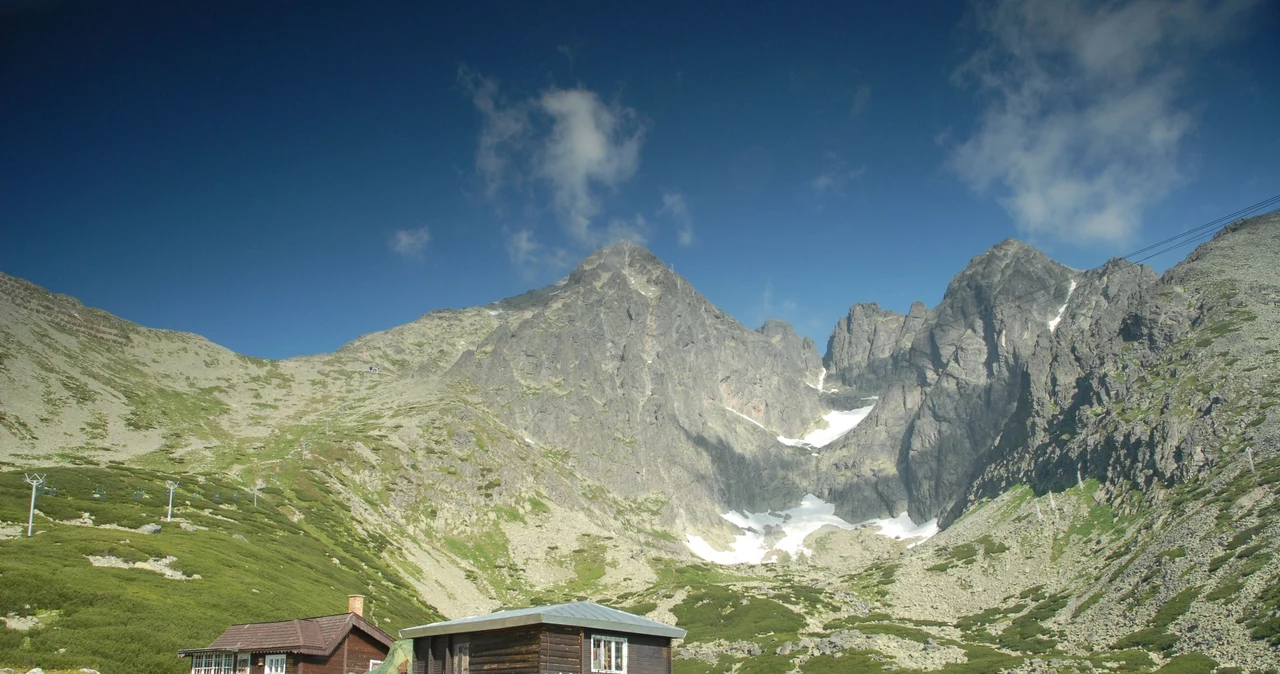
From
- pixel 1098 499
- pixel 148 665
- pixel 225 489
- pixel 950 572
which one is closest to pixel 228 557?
pixel 148 665

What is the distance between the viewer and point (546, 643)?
34031mm

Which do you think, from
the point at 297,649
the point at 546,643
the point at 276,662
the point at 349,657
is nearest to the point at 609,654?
the point at 546,643

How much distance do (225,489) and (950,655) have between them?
12300 cm

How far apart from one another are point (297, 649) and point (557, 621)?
71.2 ft

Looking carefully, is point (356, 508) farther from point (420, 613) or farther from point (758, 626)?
point (758, 626)

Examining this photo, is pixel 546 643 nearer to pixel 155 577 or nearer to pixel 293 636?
pixel 293 636

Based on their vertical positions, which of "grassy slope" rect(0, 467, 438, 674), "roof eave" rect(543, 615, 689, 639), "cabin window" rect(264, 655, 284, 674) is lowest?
"cabin window" rect(264, 655, 284, 674)

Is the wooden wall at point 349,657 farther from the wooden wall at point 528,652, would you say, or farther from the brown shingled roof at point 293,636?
the wooden wall at point 528,652

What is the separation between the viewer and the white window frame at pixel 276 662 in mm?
47688

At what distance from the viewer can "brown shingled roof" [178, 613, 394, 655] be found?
47625 millimetres

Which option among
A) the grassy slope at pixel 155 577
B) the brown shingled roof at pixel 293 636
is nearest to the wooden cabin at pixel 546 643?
the brown shingled roof at pixel 293 636

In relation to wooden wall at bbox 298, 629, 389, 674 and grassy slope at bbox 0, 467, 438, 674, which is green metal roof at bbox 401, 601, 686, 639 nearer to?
wooden wall at bbox 298, 629, 389, 674

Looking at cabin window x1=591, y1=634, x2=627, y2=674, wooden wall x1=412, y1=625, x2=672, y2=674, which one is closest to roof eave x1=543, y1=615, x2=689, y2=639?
wooden wall x1=412, y1=625, x2=672, y2=674

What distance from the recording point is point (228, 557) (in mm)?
91562
